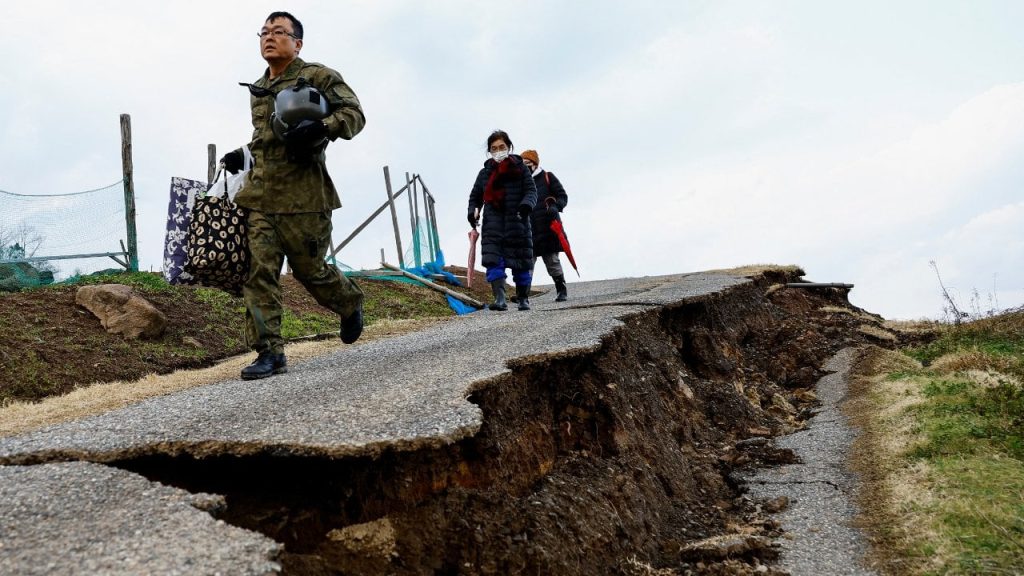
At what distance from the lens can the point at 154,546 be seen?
2307 mm

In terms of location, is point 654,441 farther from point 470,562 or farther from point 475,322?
point 475,322

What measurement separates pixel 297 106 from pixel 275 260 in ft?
3.34

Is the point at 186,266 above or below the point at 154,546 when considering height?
above

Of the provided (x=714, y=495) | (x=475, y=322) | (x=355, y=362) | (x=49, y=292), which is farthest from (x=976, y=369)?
(x=49, y=292)

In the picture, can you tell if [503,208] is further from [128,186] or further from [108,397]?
[128,186]

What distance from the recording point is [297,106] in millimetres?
4820

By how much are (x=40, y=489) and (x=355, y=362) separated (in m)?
2.90

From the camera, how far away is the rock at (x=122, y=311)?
29.9ft

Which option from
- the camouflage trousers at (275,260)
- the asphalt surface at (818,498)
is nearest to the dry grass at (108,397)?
the camouflage trousers at (275,260)

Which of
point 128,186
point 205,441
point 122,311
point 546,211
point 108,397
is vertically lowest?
point 205,441

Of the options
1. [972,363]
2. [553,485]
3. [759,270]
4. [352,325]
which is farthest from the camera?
[759,270]

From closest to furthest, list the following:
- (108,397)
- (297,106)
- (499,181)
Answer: (297,106) → (108,397) → (499,181)

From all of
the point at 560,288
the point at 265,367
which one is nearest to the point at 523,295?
the point at 560,288

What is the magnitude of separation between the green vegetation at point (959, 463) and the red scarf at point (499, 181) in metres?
4.49
